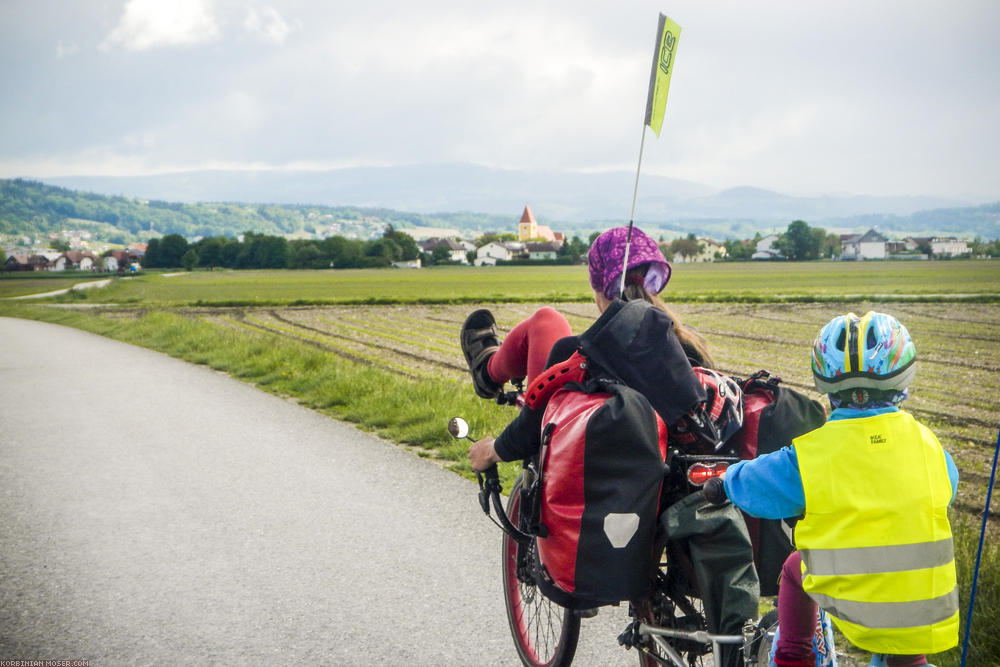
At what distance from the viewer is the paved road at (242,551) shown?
3.58 meters

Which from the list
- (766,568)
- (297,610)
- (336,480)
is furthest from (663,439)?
(336,480)

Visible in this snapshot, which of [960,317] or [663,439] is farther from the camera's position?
[960,317]

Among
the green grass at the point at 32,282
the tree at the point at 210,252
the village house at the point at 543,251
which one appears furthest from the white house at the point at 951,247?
the tree at the point at 210,252

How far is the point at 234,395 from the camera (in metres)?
10.7

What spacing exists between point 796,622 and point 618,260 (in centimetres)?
134

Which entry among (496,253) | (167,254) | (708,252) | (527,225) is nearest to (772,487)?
(708,252)

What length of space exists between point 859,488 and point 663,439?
620 mm

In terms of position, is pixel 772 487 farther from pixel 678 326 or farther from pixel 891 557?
pixel 678 326

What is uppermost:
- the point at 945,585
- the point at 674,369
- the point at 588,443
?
the point at 674,369

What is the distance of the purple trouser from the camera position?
212cm

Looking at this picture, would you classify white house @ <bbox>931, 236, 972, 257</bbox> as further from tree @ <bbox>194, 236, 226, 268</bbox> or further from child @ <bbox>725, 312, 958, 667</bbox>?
tree @ <bbox>194, 236, 226, 268</bbox>

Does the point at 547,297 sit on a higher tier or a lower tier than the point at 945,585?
lower

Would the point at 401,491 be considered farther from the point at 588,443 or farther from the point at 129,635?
the point at 588,443

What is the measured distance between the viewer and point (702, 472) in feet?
7.38
